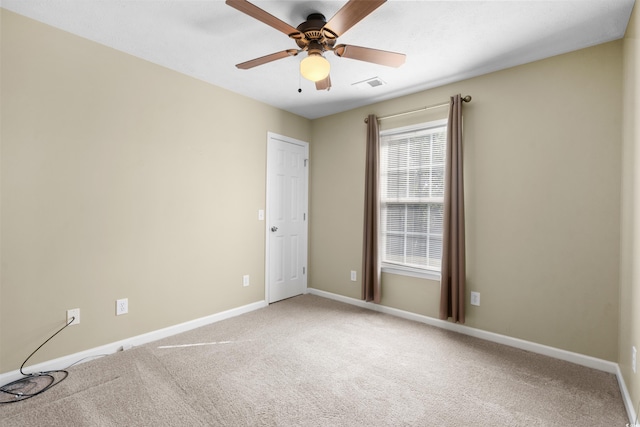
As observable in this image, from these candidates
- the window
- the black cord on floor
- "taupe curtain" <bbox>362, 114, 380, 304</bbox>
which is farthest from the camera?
"taupe curtain" <bbox>362, 114, 380, 304</bbox>

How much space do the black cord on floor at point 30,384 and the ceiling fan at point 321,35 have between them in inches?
104

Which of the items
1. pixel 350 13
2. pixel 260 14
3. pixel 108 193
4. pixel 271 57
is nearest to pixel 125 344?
pixel 108 193

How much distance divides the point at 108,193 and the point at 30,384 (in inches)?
A: 56.4

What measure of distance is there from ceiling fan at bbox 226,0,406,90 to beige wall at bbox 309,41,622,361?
131 cm

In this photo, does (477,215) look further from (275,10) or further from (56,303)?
(56,303)

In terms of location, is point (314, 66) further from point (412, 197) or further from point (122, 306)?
point (122, 306)

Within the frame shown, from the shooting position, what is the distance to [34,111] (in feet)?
7.13

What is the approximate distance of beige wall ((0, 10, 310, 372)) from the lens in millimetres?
2121

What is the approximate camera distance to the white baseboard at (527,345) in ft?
6.74

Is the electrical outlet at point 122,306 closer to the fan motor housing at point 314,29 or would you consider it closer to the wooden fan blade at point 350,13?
the fan motor housing at point 314,29

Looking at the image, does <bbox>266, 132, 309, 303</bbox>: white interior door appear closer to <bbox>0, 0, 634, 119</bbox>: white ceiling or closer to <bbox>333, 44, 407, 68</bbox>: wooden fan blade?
<bbox>0, 0, 634, 119</bbox>: white ceiling

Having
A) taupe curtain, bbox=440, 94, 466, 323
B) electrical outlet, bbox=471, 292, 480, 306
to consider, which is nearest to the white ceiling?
taupe curtain, bbox=440, 94, 466, 323

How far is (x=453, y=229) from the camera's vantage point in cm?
295

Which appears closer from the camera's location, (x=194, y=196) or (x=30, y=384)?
(x=30, y=384)
